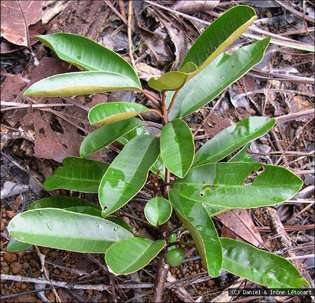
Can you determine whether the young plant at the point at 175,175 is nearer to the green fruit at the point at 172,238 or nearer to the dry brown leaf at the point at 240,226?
the green fruit at the point at 172,238

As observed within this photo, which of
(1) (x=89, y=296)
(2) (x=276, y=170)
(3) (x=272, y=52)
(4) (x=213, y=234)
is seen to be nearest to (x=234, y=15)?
(2) (x=276, y=170)

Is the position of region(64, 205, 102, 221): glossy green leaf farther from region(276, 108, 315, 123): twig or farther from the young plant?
region(276, 108, 315, 123): twig

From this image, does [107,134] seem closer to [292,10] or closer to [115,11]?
[115,11]

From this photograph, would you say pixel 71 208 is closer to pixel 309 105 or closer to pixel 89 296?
pixel 89 296

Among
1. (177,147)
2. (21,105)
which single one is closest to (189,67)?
(177,147)

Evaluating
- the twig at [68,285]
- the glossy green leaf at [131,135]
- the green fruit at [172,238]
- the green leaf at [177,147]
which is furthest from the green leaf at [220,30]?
the twig at [68,285]

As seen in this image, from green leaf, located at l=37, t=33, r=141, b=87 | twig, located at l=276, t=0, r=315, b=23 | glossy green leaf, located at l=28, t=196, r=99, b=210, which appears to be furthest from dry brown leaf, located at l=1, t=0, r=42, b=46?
twig, located at l=276, t=0, r=315, b=23
